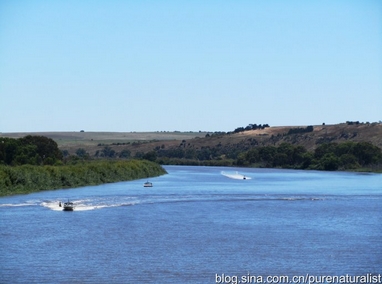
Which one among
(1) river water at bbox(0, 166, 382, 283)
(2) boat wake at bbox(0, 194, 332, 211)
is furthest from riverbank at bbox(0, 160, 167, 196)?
(2) boat wake at bbox(0, 194, 332, 211)

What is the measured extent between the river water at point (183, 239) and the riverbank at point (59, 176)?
4585 mm

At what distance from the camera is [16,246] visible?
33000 millimetres

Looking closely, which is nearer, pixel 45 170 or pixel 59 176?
pixel 45 170

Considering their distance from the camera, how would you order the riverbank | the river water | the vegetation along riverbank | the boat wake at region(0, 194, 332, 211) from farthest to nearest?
the vegetation along riverbank → the riverbank → the boat wake at region(0, 194, 332, 211) → the river water

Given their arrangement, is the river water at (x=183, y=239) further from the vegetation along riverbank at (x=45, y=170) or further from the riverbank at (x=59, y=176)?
the vegetation along riverbank at (x=45, y=170)

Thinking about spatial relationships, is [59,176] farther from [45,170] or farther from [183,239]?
[183,239]

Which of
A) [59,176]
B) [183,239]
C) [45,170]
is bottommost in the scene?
[183,239]

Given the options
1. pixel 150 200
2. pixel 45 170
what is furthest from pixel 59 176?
pixel 150 200

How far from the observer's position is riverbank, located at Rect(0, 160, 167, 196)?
6512 cm

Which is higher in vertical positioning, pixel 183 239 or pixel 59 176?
pixel 59 176

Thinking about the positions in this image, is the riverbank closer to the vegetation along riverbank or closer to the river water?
the vegetation along riverbank

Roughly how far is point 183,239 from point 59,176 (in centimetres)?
4175

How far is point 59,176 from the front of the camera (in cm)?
7538

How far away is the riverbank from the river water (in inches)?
180
